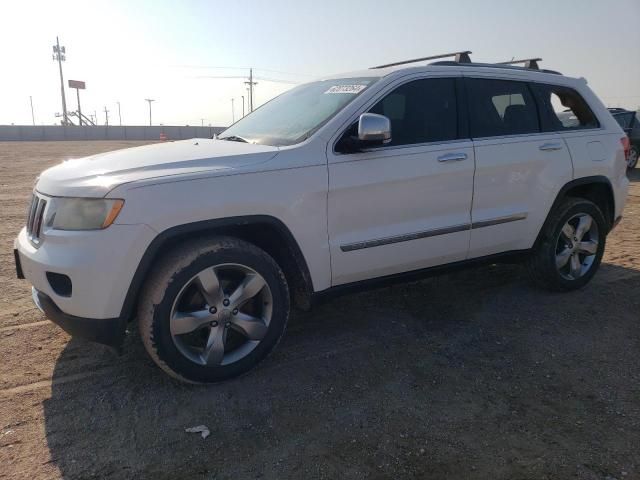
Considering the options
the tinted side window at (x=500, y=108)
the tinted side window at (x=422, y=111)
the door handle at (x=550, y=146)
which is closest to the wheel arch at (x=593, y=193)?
the door handle at (x=550, y=146)

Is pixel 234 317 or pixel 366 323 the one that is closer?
pixel 234 317

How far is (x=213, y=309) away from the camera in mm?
2982

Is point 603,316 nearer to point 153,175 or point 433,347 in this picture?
point 433,347

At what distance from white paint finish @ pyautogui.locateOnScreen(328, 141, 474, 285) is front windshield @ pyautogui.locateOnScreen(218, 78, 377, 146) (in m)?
0.42

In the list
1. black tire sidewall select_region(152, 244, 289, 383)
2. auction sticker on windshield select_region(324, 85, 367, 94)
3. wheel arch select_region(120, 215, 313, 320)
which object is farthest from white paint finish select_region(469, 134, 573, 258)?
black tire sidewall select_region(152, 244, 289, 383)

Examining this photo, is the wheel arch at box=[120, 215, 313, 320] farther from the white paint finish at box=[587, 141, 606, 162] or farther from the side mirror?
the white paint finish at box=[587, 141, 606, 162]

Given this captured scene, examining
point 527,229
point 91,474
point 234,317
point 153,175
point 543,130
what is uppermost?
point 543,130

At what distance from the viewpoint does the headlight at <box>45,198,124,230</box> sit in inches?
105


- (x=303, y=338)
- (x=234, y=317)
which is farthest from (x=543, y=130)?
(x=234, y=317)

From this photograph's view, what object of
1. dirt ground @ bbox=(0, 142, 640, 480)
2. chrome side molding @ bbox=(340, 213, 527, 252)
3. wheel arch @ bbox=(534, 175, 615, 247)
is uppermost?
wheel arch @ bbox=(534, 175, 615, 247)

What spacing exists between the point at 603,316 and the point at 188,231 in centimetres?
336

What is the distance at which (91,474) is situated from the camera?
7.70ft

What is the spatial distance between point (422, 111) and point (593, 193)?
2.13 metres

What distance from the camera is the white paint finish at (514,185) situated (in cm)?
386
